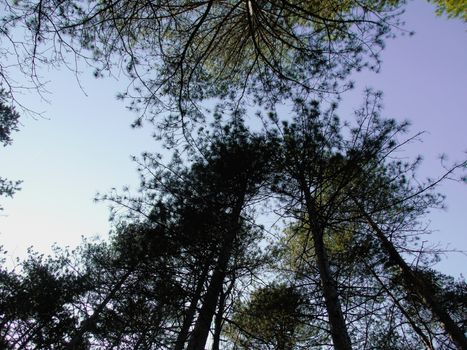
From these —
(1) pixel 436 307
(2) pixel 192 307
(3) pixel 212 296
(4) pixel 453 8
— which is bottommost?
(2) pixel 192 307

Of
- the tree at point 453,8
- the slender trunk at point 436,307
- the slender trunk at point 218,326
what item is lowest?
the slender trunk at point 218,326

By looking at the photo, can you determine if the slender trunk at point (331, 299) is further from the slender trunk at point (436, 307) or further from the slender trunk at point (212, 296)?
the slender trunk at point (212, 296)

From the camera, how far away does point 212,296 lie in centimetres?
565

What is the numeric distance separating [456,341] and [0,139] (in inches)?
654

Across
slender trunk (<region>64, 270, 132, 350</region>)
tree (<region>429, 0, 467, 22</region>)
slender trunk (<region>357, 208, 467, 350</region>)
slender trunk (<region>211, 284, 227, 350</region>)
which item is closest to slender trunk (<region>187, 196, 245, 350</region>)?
slender trunk (<region>211, 284, 227, 350</region>)

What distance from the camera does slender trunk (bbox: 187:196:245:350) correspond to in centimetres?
519

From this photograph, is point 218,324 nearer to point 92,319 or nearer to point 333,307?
point 333,307

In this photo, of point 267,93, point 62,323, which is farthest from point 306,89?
point 62,323

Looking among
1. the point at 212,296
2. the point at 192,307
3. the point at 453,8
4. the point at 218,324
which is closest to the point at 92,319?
the point at 192,307

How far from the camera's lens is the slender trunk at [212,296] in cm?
519

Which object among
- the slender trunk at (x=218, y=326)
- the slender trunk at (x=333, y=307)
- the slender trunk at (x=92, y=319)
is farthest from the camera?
the slender trunk at (x=92, y=319)

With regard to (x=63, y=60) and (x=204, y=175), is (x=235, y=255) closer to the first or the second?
(x=204, y=175)

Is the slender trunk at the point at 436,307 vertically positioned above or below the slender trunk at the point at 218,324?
above

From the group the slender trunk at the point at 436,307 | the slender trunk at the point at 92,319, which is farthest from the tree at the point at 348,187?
the slender trunk at the point at 92,319
